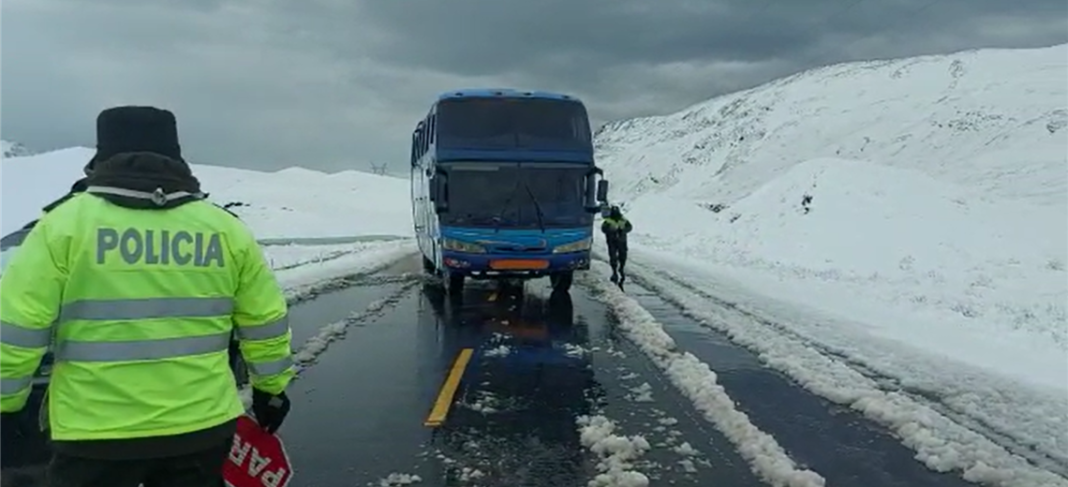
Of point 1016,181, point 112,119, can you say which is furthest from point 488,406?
point 1016,181

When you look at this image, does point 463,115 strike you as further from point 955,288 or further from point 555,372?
point 955,288

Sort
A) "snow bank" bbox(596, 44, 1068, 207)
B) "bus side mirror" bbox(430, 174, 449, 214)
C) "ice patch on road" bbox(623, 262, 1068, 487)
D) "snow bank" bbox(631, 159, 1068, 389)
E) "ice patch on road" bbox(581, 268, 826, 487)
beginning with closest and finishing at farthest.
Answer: "ice patch on road" bbox(581, 268, 826, 487) < "ice patch on road" bbox(623, 262, 1068, 487) < "snow bank" bbox(631, 159, 1068, 389) < "bus side mirror" bbox(430, 174, 449, 214) < "snow bank" bbox(596, 44, 1068, 207)

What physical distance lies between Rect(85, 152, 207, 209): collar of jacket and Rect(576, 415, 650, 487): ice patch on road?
3.62m

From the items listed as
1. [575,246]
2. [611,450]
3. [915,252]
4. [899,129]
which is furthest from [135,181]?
[899,129]

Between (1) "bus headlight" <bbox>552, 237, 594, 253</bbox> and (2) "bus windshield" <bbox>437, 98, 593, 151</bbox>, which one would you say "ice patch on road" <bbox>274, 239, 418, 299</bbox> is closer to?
(2) "bus windshield" <bbox>437, 98, 593, 151</bbox>

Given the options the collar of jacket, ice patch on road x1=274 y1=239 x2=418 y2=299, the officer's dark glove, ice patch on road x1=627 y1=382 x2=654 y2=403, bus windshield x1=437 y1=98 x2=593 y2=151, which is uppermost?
bus windshield x1=437 y1=98 x2=593 y2=151

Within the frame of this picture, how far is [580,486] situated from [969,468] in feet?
9.05

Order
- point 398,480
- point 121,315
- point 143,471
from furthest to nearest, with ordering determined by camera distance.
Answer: point 398,480 < point 143,471 < point 121,315

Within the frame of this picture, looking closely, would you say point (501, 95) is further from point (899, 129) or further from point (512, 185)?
point (899, 129)

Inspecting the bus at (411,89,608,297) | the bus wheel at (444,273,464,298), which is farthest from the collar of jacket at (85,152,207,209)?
the bus wheel at (444,273,464,298)

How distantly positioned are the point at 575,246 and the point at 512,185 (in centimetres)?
155

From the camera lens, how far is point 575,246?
1653 centimetres

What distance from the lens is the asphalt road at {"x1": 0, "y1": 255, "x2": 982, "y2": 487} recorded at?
631cm

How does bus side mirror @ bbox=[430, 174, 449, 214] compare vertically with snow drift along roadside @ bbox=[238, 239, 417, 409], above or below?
above
